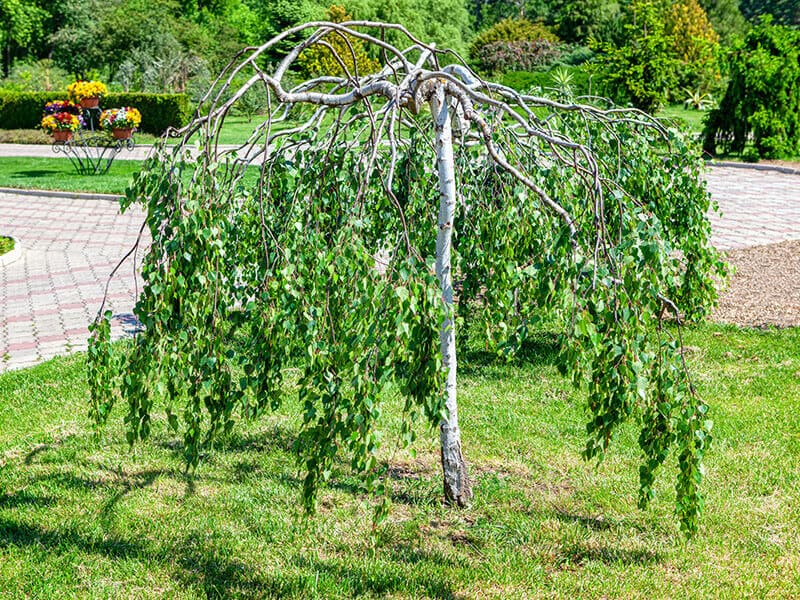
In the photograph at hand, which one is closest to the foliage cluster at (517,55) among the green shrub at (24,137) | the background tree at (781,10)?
the green shrub at (24,137)

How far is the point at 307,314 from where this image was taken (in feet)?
10.2

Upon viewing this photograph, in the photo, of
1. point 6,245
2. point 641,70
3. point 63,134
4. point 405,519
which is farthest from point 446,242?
point 641,70

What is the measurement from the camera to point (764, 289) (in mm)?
9031

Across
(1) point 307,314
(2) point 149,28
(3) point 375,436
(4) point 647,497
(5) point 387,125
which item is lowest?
(4) point 647,497

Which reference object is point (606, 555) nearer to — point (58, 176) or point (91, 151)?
point (58, 176)

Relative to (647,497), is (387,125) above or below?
above

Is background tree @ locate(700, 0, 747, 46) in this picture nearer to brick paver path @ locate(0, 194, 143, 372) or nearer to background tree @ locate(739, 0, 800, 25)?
background tree @ locate(739, 0, 800, 25)

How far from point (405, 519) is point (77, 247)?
28.5ft

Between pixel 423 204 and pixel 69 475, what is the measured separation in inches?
97.9

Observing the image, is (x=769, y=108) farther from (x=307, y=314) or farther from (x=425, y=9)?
(x=425, y=9)

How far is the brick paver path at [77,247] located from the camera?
306 inches

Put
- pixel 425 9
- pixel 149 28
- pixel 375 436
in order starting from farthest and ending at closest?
pixel 425 9 < pixel 149 28 < pixel 375 436

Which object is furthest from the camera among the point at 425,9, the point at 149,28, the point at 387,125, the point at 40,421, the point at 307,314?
the point at 425,9

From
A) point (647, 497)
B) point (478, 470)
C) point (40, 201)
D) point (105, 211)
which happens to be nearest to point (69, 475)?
point (478, 470)
